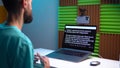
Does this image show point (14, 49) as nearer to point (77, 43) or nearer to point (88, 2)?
point (77, 43)

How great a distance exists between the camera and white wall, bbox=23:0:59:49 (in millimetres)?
2496

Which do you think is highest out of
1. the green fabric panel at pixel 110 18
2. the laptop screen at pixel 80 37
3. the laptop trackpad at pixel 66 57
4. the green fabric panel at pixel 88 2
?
the green fabric panel at pixel 88 2

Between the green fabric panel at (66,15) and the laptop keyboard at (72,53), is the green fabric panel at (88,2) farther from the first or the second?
the laptop keyboard at (72,53)

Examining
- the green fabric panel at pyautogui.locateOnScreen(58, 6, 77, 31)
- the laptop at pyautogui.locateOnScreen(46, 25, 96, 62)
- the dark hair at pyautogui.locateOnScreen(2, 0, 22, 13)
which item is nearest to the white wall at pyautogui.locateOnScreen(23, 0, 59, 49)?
the green fabric panel at pyautogui.locateOnScreen(58, 6, 77, 31)

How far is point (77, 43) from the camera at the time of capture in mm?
1987

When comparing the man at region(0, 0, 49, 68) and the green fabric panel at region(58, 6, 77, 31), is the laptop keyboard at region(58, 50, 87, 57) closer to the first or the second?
the green fabric panel at region(58, 6, 77, 31)

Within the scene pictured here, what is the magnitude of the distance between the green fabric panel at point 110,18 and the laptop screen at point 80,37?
27 cm

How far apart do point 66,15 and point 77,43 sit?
55cm

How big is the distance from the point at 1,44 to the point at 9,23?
12 cm

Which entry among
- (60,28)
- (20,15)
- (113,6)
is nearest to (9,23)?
(20,15)

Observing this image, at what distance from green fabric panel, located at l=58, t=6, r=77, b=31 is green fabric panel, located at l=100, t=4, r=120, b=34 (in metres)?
0.37

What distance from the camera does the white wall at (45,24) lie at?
2496mm

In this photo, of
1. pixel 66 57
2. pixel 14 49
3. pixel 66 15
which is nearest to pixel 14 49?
pixel 14 49

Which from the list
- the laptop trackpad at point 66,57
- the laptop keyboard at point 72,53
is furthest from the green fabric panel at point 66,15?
the laptop trackpad at point 66,57
